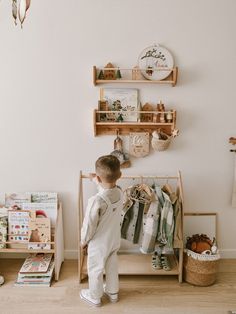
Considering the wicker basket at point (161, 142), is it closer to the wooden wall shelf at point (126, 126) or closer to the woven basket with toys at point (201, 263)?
the wooden wall shelf at point (126, 126)

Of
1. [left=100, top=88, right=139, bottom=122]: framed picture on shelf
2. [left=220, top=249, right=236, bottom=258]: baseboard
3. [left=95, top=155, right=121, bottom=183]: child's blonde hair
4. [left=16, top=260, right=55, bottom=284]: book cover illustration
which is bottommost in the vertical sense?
[left=16, top=260, right=55, bottom=284]: book cover illustration

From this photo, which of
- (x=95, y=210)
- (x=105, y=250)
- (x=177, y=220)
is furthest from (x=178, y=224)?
(x=95, y=210)

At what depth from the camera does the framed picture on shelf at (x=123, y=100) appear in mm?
2811

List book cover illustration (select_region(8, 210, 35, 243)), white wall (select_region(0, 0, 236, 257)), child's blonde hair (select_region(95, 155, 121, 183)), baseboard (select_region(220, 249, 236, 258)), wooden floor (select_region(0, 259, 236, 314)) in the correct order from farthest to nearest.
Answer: baseboard (select_region(220, 249, 236, 258))
book cover illustration (select_region(8, 210, 35, 243))
white wall (select_region(0, 0, 236, 257))
wooden floor (select_region(0, 259, 236, 314))
child's blonde hair (select_region(95, 155, 121, 183))

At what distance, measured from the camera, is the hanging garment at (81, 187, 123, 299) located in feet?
7.50

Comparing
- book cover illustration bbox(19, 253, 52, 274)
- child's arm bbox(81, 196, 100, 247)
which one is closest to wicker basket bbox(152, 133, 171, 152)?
child's arm bbox(81, 196, 100, 247)

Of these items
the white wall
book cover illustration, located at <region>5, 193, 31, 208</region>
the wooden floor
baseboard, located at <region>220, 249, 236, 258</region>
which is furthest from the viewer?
baseboard, located at <region>220, 249, 236, 258</region>

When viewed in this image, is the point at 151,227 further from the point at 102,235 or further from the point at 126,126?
the point at 126,126

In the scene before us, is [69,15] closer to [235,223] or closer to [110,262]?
[110,262]

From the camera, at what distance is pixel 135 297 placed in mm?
2574

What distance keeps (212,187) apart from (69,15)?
1766 millimetres

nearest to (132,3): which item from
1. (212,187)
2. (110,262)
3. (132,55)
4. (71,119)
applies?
(132,55)

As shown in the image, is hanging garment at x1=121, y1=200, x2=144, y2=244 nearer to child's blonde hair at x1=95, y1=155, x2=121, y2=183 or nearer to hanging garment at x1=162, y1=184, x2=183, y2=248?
hanging garment at x1=162, y1=184, x2=183, y2=248

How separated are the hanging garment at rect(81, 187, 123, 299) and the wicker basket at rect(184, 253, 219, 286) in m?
0.59
